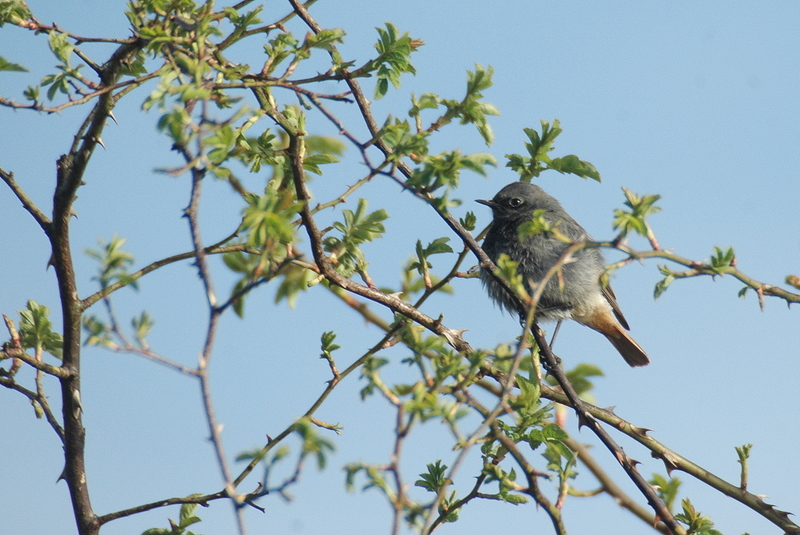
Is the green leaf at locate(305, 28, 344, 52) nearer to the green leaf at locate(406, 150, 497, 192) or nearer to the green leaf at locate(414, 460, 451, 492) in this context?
the green leaf at locate(406, 150, 497, 192)

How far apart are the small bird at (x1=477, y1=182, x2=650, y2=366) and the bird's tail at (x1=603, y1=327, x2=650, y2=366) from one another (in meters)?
0.52

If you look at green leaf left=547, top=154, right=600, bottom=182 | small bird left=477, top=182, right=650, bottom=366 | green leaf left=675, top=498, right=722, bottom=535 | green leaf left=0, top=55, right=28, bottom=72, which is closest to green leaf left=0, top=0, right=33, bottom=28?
green leaf left=0, top=55, right=28, bottom=72

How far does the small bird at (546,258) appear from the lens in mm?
7113

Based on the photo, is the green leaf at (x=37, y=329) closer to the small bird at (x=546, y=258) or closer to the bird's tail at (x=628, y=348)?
the small bird at (x=546, y=258)

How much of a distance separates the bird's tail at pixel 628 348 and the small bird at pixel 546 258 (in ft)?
1.71

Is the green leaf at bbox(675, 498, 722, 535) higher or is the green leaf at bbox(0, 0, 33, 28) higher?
the green leaf at bbox(0, 0, 33, 28)

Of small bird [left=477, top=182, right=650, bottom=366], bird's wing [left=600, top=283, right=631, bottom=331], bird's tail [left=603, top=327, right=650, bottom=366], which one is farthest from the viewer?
bird's tail [left=603, top=327, right=650, bottom=366]

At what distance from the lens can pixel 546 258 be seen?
23.2ft

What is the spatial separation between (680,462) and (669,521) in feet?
2.27

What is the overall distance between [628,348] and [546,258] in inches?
105

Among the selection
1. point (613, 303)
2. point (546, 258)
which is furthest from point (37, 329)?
point (613, 303)

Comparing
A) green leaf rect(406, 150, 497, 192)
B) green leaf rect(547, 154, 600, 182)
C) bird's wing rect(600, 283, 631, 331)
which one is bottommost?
green leaf rect(406, 150, 497, 192)

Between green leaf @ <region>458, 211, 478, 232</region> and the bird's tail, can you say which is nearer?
green leaf @ <region>458, 211, 478, 232</region>

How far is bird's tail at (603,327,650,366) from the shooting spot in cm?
902
